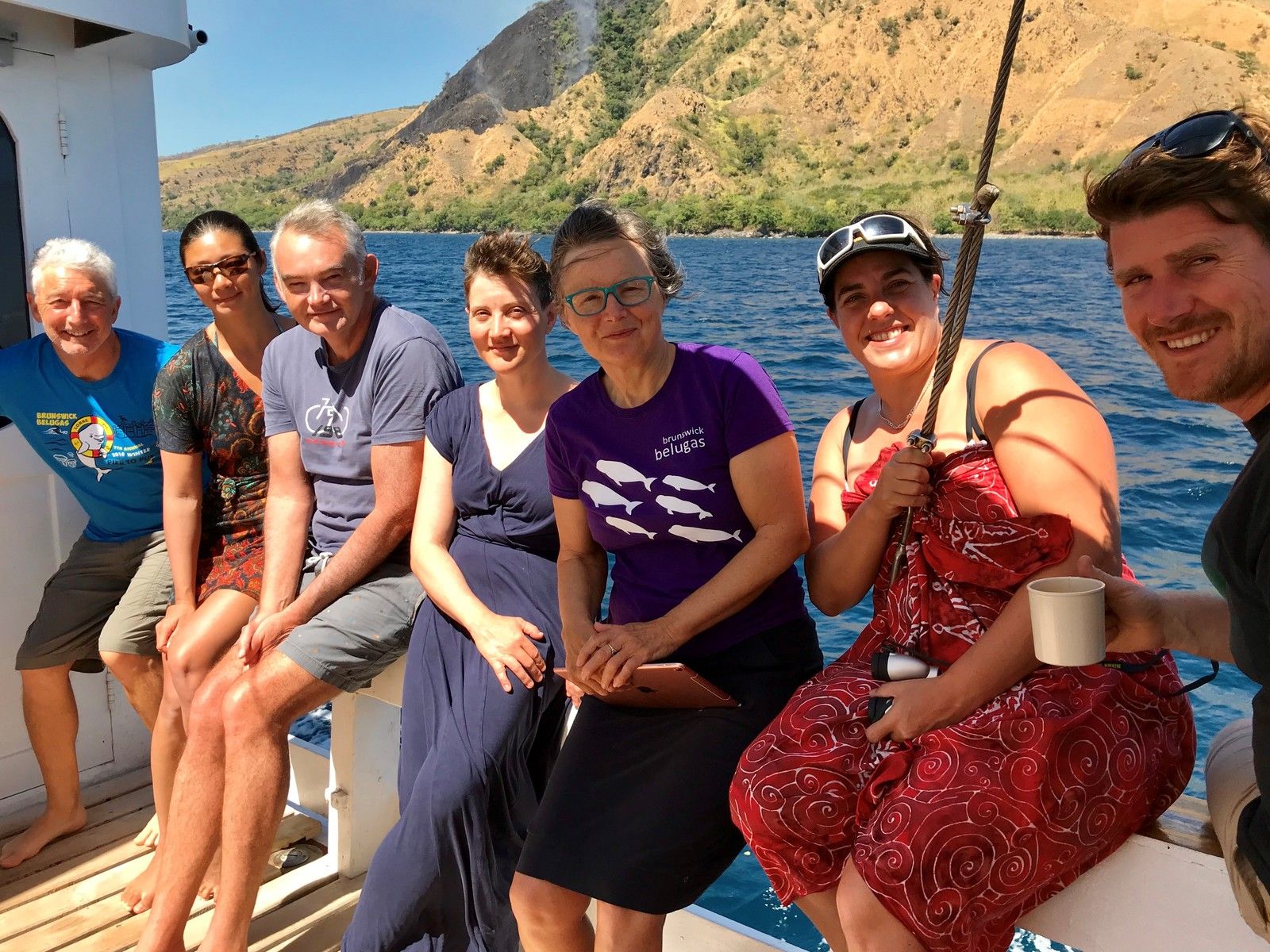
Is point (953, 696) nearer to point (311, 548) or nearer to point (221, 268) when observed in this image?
point (311, 548)

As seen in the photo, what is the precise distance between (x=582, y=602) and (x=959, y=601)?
27.1 inches

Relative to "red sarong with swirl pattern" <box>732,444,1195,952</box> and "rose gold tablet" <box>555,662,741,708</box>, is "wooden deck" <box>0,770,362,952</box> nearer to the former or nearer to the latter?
"rose gold tablet" <box>555,662,741,708</box>

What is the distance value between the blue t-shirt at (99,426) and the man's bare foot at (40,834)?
75 cm

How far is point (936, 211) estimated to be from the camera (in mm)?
69562

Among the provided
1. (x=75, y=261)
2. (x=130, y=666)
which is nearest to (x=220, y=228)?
(x=75, y=261)

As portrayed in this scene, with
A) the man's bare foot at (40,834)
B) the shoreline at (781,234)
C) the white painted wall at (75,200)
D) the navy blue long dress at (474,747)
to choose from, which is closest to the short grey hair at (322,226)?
the navy blue long dress at (474,747)

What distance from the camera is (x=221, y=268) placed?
8.84ft

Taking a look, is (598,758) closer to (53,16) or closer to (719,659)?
(719,659)

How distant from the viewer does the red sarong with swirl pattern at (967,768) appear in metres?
1.42

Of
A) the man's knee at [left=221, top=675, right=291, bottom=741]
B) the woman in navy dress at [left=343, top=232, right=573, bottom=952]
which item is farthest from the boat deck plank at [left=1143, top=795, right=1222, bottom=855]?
the man's knee at [left=221, top=675, right=291, bottom=741]

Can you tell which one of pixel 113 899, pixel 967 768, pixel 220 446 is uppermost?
pixel 220 446

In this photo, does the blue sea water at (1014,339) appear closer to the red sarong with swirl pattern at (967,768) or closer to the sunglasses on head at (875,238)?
the sunglasses on head at (875,238)

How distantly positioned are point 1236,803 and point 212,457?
231cm

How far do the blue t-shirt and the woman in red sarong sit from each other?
6.13ft
